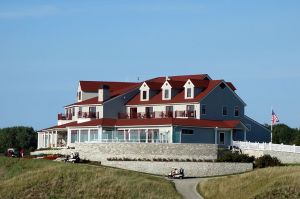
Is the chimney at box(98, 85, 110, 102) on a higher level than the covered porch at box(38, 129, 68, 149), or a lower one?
higher

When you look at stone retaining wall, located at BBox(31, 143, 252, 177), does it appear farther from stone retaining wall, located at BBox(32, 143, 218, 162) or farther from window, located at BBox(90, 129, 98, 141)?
window, located at BBox(90, 129, 98, 141)

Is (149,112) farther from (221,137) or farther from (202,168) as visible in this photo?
(202,168)

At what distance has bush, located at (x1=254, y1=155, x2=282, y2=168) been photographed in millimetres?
70750

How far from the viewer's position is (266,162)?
71062 millimetres

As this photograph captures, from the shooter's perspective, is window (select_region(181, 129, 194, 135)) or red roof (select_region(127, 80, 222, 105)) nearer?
window (select_region(181, 129, 194, 135))

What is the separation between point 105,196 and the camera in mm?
53812

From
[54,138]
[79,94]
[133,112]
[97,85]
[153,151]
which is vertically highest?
[97,85]

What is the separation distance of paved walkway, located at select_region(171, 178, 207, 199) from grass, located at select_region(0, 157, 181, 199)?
732 millimetres

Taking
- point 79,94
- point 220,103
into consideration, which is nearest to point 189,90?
point 220,103

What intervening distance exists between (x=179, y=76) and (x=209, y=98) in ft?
28.7

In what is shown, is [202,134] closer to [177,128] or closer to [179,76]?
[177,128]

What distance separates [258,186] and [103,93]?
122 feet

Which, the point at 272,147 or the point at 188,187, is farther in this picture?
the point at 272,147

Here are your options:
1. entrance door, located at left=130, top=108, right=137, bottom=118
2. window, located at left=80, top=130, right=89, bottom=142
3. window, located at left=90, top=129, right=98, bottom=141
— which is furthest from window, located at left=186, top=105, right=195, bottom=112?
window, located at left=80, top=130, right=89, bottom=142
